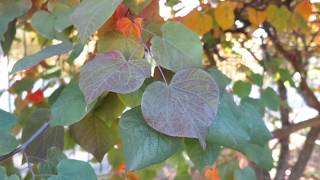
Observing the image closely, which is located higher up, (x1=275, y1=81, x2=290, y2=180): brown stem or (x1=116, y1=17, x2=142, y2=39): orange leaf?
(x1=116, y1=17, x2=142, y2=39): orange leaf

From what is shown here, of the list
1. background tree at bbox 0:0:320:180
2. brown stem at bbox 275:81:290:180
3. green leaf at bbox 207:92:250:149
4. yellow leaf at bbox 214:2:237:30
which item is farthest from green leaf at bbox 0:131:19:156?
brown stem at bbox 275:81:290:180

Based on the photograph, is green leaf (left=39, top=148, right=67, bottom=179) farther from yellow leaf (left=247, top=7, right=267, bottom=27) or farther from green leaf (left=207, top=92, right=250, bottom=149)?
yellow leaf (left=247, top=7, right=267, bottom=27)

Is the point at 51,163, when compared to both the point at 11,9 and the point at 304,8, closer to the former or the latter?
the point at 11,9

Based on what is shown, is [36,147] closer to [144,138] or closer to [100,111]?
[100,111]

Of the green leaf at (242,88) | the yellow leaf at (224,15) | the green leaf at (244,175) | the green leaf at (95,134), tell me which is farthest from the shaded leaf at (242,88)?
the green leaf at (95,134)

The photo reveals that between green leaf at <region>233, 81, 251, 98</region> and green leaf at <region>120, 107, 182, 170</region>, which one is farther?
green leaf at <region>233, 81, 251, 98</region>

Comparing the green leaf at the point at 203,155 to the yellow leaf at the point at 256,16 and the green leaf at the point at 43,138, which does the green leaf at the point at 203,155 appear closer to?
the green leaf at the point at 43,138

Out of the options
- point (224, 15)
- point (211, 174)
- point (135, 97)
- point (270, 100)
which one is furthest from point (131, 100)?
point (270, 100)
